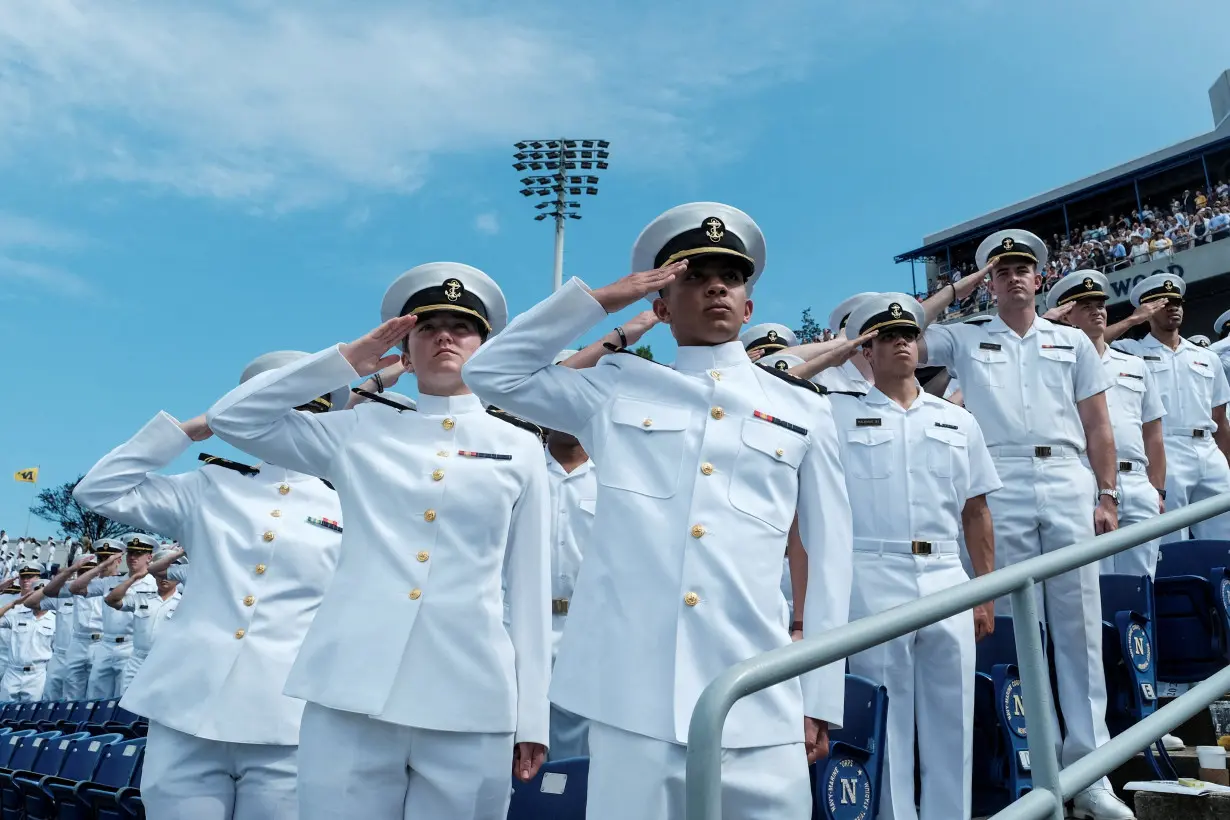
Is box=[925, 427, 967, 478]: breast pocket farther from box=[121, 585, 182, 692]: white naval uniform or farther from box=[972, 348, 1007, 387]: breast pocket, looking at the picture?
box=[121, 585, 182, 692]: white naval uniform

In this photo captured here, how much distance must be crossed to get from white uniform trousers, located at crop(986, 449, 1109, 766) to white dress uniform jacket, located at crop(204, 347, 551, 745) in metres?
2.38

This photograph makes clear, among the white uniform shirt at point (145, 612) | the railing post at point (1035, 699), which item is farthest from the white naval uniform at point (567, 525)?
the white uniform shirt at point (145, 612)

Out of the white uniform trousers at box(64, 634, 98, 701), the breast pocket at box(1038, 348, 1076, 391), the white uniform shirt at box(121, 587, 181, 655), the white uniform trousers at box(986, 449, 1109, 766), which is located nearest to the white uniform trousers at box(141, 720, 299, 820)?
the white uniform trousers at box(986, 449, 1109, 766)

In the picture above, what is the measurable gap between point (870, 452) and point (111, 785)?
462 centimetres

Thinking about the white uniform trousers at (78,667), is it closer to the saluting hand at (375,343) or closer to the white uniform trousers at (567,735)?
the white uniform trousers at (567,735)

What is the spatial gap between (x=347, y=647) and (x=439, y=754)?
0.38 m

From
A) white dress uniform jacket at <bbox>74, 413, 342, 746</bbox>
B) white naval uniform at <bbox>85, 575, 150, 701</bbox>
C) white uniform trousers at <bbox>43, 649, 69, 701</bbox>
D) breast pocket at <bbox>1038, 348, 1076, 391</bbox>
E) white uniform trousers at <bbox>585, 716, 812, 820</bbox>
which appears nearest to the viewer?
white uniform trousers at <bbox>585, 716, 812, 820</bbox>

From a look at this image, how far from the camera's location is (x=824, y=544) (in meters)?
2.39

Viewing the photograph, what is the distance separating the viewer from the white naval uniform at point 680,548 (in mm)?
2088

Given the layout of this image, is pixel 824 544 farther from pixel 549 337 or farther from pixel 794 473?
pixel 549 337

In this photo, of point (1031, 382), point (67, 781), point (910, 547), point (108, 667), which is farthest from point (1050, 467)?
point (108, 667)

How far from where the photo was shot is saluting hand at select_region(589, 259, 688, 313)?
2428 mm

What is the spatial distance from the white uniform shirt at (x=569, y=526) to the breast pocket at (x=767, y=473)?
284 centimetres

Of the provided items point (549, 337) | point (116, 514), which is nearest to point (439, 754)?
point (549, 337)
